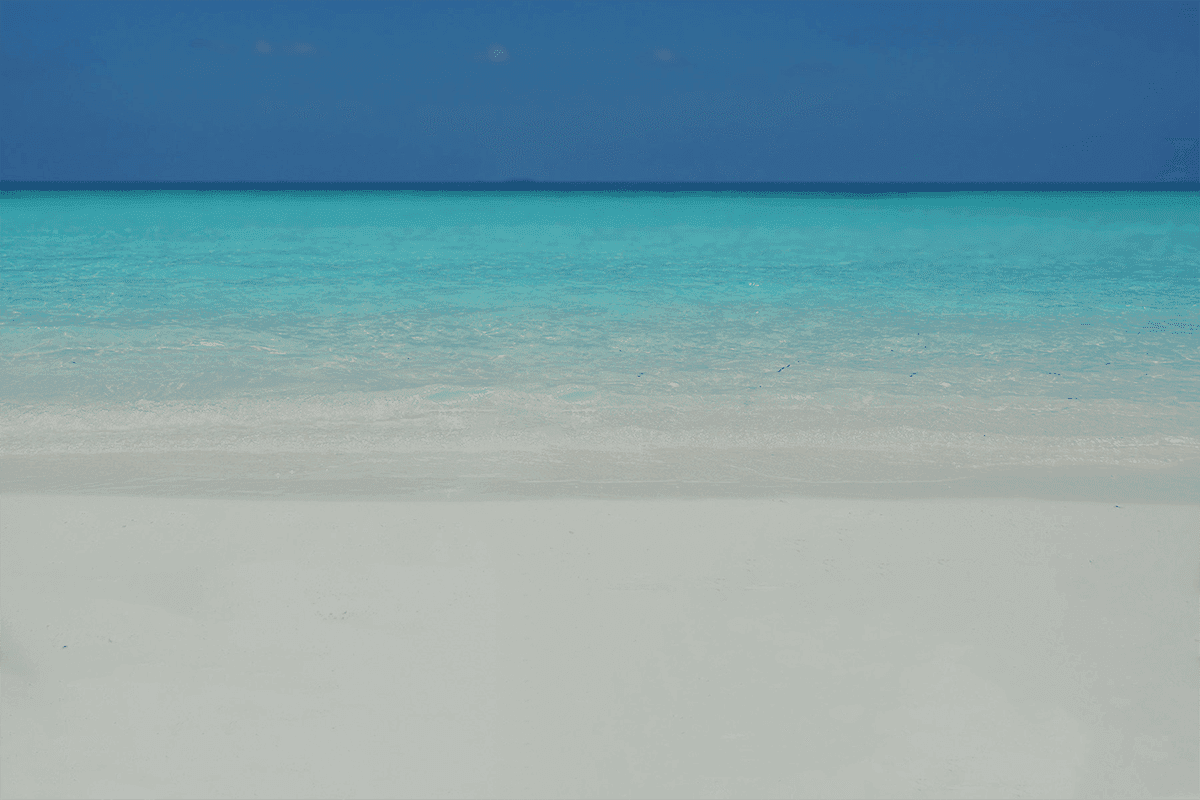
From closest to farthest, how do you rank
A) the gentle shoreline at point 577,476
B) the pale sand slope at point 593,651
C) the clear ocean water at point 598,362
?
the pale sand slope at point 593,651 < the gentle shoreline at point 577,476 < the clear ocean water at point 598,362

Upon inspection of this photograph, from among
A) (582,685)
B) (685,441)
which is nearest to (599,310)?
(685,441)

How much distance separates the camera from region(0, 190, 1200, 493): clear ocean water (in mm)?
3006

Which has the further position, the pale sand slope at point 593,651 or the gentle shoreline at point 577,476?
the gentle shoreline at point 577,476

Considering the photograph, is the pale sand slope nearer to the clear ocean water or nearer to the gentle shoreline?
the gentle shoreline

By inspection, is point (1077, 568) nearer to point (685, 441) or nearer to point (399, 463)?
point (685, 441)

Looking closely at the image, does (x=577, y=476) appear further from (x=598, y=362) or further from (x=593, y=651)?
(x=598, y=362)

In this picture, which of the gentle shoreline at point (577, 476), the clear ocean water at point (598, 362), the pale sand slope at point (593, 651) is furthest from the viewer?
the clear ocean water at point (598, 362)

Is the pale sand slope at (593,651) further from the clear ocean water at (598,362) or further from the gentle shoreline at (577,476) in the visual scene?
the clear ocean water at (598,362)

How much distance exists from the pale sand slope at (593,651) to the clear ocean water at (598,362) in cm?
53

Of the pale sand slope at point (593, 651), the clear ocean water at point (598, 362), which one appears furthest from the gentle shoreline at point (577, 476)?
the pale sand slope at point (593, 651)

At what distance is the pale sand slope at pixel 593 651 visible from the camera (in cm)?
140

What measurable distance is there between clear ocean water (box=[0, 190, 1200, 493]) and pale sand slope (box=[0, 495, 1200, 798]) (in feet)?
1.73

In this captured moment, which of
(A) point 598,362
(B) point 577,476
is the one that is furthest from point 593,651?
(A) point 598,362

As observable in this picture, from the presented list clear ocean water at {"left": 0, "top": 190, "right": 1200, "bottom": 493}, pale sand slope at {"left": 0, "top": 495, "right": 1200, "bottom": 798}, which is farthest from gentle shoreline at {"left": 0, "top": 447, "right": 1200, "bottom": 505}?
pale sand slope at {"left": 0, "top": 495, "right": 1200, "bottom": 798}
